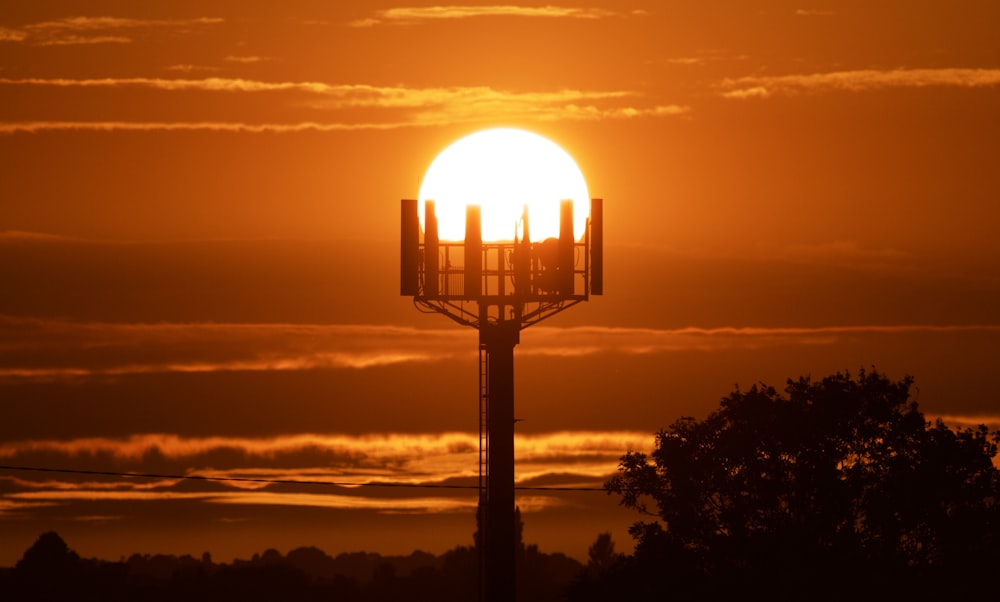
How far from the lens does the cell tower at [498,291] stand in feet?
180

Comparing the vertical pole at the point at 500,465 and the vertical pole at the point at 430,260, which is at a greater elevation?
the vertical pole at the point at 430,260

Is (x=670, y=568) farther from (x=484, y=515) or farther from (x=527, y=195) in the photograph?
(x=527, y=195)

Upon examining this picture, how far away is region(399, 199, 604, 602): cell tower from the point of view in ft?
180

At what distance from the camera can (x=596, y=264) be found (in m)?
55.4

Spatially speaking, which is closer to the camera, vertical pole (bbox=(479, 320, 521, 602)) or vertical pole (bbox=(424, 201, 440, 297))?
vertical pole (bbox=(424, 201, 440, 297))

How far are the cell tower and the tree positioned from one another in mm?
4066

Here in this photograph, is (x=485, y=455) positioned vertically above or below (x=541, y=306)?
below

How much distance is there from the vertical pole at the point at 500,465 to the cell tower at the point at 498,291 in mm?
32

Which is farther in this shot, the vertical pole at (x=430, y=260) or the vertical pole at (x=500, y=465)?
the vertical pole at (x=500, y=465)

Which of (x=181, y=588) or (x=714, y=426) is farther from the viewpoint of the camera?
(x=181, y=588)

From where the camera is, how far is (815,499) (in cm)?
5244

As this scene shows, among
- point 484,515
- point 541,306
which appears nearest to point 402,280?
point 541,306

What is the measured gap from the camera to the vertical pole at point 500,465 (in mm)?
55594

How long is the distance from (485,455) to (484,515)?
6.50 feet
